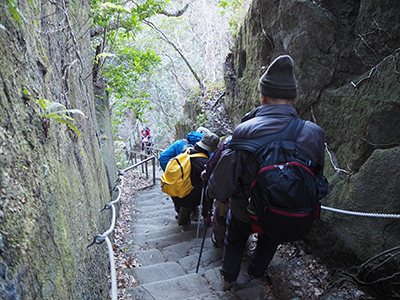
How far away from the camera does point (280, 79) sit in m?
2.49

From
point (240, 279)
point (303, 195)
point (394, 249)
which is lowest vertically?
point (240, 279)

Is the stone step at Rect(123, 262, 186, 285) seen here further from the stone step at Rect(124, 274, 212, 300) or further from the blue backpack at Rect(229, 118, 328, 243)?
the blue backpack at Rect(229, 118, 328, 243)

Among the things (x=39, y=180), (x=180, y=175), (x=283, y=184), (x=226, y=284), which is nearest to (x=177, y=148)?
(x=180, y=175)

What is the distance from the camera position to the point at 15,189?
48.3 inches

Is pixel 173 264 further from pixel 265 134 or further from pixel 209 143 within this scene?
pixel 265 134

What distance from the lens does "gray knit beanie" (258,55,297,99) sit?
2.47 meters

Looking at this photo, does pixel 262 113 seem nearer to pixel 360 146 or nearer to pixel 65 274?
pixel 360 146

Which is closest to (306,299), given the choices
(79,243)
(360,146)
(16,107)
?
(360,146)

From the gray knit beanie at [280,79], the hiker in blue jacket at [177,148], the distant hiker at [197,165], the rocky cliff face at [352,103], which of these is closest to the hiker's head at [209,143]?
the distant hiker at [197,165]

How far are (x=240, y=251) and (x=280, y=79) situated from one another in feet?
6.28

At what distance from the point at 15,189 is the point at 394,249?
9.45ft

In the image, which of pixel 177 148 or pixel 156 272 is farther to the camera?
pixel 177 148

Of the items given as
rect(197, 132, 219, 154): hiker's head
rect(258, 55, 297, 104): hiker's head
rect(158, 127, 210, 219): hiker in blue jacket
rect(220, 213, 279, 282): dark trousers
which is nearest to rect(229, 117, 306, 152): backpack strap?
rect(258, 55, 297, 104): hiker's head

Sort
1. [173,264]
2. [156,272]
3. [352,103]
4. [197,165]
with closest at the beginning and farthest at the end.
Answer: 1. [352,103]
2. [156,272]
3. [173,264]
4. [197,165]
